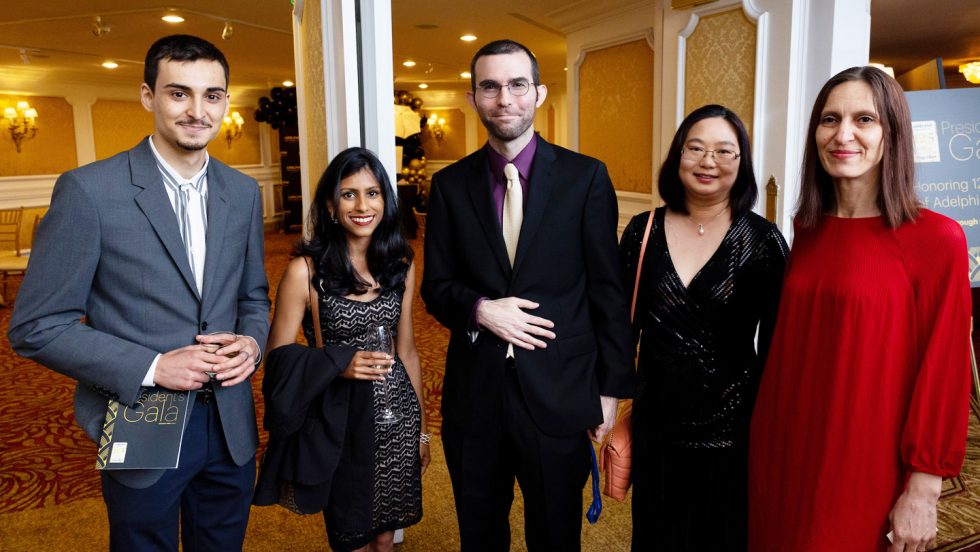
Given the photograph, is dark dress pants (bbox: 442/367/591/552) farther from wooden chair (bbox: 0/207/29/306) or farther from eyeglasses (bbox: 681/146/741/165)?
wooden chair (bbox: 0/207/29/306)

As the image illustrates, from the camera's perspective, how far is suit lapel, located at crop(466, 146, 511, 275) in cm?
186

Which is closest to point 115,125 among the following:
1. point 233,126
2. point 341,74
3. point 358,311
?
point 233,126

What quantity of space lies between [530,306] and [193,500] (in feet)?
3.43

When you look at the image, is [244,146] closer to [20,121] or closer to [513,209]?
[20,121]

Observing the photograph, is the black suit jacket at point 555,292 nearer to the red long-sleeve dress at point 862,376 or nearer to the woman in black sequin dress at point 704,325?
the woman in black sequin dress at point 704,325

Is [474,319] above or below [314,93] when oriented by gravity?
below

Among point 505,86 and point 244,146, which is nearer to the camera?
point 505,86

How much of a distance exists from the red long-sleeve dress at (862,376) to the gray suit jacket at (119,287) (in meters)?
1.41

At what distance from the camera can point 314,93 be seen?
2740 mm

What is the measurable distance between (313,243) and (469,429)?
2.44 feet

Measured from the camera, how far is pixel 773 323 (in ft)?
5.84

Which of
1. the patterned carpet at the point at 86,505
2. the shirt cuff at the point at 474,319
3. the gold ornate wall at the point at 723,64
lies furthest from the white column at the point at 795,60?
the shirt cuff at the point at 474,319

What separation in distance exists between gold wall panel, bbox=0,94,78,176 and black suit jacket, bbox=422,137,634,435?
11.3 metres

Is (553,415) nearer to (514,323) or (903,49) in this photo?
(514,323)
